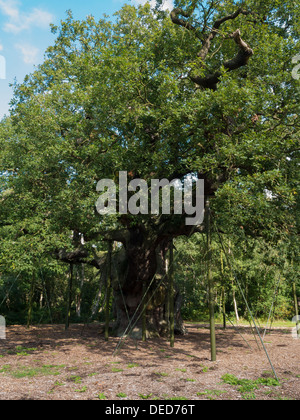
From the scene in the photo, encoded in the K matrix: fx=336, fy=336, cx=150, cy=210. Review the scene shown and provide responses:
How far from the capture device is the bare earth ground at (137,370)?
5918 mm

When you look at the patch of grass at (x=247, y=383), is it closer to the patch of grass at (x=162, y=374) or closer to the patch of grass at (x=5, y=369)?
the patch of grass at (x=162, y=374)

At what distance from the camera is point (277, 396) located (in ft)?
18.8

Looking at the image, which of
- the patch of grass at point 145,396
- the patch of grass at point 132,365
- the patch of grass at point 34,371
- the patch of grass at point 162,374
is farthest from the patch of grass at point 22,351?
the patch of grass at point 145,396

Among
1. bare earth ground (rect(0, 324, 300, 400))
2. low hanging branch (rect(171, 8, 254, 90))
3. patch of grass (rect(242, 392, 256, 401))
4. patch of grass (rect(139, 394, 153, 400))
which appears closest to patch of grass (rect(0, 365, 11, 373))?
bare earth ground (rect(0, 324, 300, 400))

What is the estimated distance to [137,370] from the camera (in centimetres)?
795

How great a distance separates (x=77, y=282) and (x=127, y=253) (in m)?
17.4

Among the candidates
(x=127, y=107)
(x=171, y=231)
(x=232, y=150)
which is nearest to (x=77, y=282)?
(x=171, y=231)

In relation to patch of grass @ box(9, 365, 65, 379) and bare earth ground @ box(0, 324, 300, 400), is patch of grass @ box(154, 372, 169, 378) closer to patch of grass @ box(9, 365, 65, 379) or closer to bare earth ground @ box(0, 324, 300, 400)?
bare earth ground @ box(0, 324, 300, 400)

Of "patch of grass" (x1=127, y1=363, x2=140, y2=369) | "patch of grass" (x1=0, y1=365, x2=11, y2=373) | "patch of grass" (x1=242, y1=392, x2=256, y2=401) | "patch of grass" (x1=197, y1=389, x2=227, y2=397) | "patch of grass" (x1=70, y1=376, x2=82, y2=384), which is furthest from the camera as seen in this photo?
"patch of grass" (x1=127, y1=363, x2=140, y2=369)

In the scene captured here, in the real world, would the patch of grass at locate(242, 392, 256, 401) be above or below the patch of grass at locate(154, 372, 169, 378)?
above

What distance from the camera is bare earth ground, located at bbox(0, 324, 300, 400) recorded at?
5.92 meters

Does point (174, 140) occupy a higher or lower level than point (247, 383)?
higher

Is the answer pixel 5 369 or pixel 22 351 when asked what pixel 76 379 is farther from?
pixel 22 351

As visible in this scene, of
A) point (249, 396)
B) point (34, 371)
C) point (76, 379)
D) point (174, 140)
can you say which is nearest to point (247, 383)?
point (249, 396)
